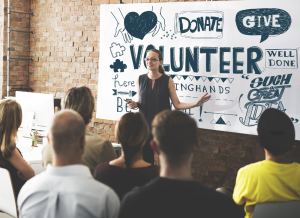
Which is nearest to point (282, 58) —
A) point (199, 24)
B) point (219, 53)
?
point (219, 53)

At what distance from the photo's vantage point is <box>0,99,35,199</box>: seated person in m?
2.03

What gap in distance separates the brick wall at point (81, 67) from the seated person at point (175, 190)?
8.01ft

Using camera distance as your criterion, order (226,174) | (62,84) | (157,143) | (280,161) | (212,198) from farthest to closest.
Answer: (62,84) → (226,174) → (280,161) → (157,143) → (212,198)

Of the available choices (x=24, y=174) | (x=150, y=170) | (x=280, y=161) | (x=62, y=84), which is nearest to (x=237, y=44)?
(x=280, y=161)

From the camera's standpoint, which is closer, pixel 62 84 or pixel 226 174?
pixel 226 174

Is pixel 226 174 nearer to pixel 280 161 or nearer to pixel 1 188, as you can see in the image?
pixel 280 161

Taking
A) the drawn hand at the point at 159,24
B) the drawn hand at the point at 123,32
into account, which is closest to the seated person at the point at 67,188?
the drawn hand at the point at 159,24

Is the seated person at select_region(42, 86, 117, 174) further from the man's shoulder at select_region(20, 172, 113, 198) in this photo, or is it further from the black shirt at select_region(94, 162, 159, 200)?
the man's shoulder at select_region(20, 172, 113, 198)

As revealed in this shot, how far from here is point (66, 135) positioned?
4.02ft

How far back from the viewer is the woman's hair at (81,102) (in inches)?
80.4

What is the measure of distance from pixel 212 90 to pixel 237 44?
0.55 metres

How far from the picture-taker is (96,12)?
4406 mm

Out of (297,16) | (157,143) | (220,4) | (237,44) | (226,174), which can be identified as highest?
(220,4)

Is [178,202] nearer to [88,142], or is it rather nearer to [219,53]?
[88,142]
